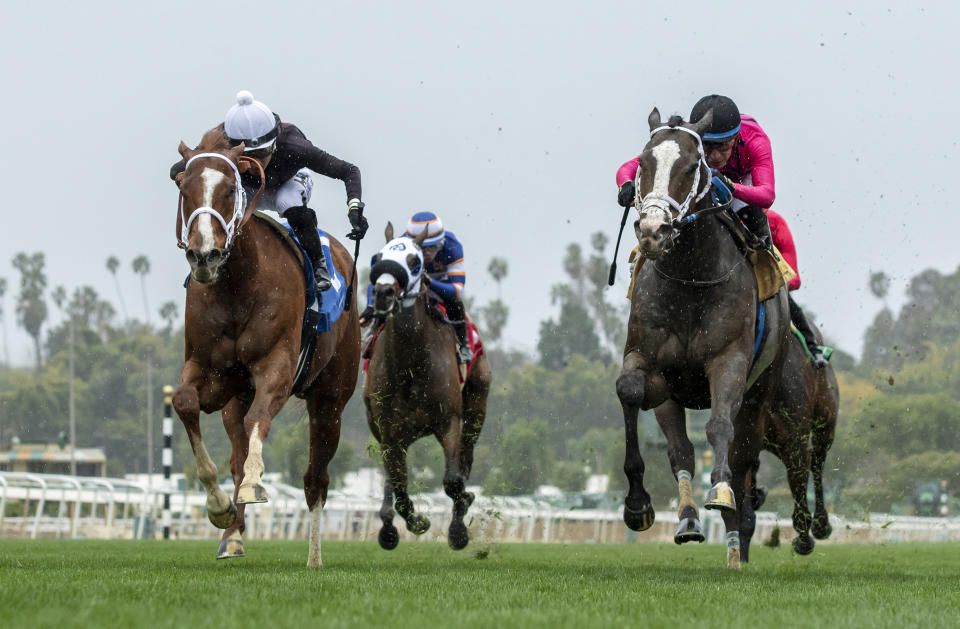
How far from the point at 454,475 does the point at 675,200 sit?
455cm

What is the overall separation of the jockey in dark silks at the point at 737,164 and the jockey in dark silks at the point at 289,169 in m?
1.94

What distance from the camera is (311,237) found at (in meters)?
8.76

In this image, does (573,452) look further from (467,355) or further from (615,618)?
(615,618)

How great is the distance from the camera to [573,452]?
6481cm

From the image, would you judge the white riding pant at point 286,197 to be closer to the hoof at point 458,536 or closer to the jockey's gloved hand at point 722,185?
the jockey's gloved hand at point 722,185

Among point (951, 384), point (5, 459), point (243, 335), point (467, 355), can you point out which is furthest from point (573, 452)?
point (243, 335)

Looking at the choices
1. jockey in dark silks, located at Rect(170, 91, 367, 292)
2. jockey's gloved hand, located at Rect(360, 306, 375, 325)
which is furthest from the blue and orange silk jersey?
jockey in dark silks, located at Rect(170, 91, 367, 292)

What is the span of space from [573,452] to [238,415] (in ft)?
185

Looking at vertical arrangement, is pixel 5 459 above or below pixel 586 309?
below

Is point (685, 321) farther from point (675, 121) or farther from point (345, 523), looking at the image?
point (345, 523)

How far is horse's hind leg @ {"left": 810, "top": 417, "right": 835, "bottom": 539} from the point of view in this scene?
12000 millimetres

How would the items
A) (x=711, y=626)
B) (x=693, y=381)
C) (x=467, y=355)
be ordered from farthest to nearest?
(x=467, y=355), (x=693, y=381), (x=711, y=626)

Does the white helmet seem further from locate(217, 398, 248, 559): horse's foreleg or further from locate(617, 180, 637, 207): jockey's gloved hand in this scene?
locate(617, 180, 637, 207): jockey's gloved hand

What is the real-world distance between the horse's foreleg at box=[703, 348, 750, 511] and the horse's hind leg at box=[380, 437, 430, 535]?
3.98m
